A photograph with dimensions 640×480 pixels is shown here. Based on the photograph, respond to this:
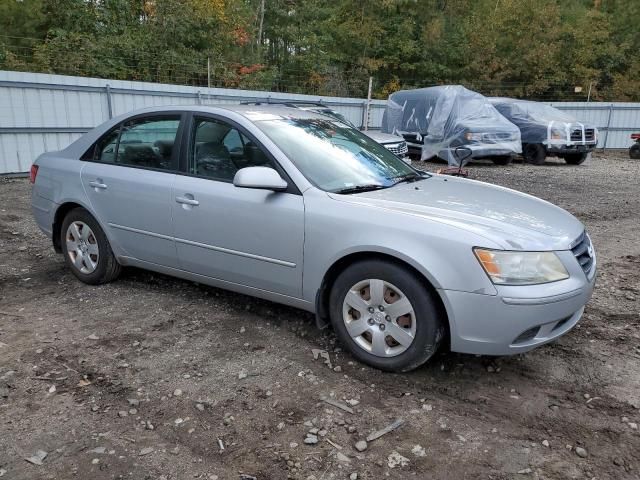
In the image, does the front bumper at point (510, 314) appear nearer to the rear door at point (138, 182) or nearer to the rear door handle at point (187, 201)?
the rear door handle at point (187, 201)

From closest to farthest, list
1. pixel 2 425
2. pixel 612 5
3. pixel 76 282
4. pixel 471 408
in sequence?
pixel 2 425, pixel 471 408, pixel 76 282, pixel 612 5

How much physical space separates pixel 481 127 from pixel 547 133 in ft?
7.81

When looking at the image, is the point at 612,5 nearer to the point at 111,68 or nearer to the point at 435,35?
the point at 435,35

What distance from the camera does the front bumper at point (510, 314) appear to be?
9.62ft

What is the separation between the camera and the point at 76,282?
4.91m

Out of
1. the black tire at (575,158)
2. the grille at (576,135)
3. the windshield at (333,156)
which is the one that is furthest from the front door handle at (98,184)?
the black tire at (575,158)

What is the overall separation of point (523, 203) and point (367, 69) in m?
27.0

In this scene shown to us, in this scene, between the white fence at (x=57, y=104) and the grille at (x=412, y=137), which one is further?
the grille at (x=412, y=137)

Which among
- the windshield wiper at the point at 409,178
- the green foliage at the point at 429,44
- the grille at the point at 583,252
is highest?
the green foliage at the point at 429,44

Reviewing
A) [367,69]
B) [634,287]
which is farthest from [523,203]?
[367,69]

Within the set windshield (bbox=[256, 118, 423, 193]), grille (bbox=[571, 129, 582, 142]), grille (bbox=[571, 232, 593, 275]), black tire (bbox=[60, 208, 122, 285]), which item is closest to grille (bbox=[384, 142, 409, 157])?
grille (bbox=[571, 129, 582, 142])

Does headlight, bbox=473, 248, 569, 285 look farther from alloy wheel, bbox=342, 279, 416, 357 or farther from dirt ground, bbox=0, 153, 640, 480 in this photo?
dirt ground, bbox=0, 153, 640, 480

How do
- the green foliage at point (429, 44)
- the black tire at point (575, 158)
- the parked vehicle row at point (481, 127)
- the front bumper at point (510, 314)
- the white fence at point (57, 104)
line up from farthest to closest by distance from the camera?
the green foliage at point (429, 44), the black tire at point (575, 158), the parked vehicle row at point (481, 127), the white fence at point (57, 104), the front bumper at point (510, 314)

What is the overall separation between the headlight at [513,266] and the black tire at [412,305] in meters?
0.36
